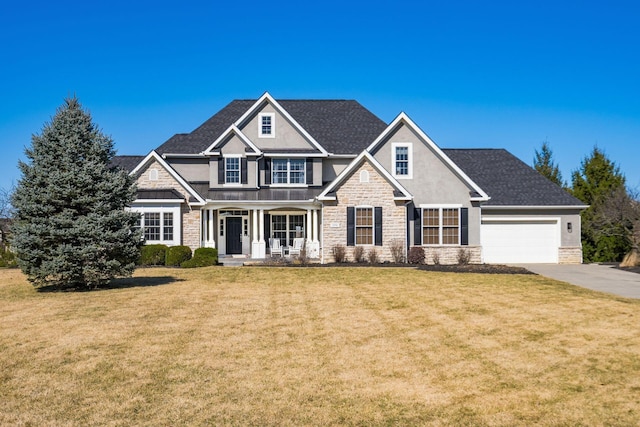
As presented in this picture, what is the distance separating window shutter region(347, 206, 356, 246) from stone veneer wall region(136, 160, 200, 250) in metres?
7.83

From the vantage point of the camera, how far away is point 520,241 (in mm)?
28875

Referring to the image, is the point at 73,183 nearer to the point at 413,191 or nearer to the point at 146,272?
the point at 146,272

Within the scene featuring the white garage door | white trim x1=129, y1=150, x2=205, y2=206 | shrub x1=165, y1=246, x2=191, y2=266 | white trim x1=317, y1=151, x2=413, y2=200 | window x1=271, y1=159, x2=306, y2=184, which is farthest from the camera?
window x1=271, y1=159, x2=306, y2=184

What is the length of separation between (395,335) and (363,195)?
50.8ft

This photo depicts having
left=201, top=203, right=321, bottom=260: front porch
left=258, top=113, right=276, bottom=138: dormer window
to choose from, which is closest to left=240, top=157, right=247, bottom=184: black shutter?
left=201, top=203, right=321, bottom=260: front porch

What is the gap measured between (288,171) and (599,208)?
15798mm

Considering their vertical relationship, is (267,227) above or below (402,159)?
below

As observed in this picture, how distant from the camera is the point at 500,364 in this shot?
8.78 m

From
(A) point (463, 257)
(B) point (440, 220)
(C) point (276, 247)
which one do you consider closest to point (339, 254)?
(C) point (276, 247)

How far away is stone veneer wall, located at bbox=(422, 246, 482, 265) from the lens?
87.6 ft

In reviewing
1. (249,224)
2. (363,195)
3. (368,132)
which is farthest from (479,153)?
(249,224)

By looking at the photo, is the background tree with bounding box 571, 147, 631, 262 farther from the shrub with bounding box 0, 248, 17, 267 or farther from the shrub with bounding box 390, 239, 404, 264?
the shrub with bounding box 0, 248, 17, 267

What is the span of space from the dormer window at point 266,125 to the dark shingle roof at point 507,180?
10986 millimetres

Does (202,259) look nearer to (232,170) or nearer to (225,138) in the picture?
(232,170)
